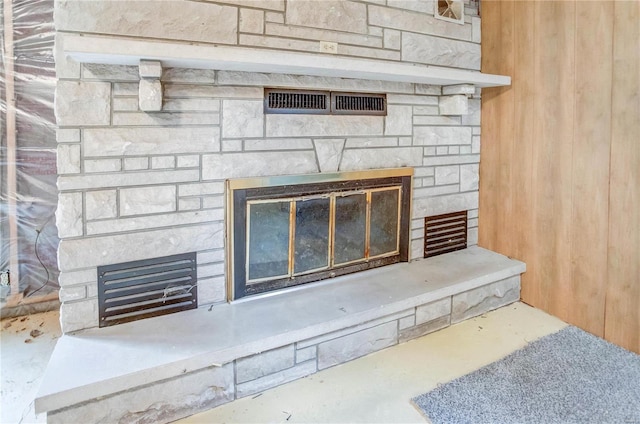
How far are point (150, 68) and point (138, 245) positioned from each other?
0.77 m

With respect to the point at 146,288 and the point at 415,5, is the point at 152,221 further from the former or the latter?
the point at 415,5

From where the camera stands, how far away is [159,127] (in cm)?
181

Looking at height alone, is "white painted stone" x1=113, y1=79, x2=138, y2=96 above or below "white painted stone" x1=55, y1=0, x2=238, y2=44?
below

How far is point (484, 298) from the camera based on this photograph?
248cm

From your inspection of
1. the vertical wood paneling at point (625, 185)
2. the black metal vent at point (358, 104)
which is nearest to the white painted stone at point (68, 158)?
the black metal vent at point (358, 104)

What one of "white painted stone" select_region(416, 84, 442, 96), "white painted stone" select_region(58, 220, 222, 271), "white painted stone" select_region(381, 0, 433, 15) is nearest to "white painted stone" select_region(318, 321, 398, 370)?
"white painted stone" select_region(58, 220, 222, 271)

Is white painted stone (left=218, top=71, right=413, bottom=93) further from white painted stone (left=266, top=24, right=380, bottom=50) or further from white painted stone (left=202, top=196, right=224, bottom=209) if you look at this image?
Answer: white painted stone (left=202, top=196, right=224, bottom=209)

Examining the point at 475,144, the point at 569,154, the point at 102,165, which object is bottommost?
the point at 102,165

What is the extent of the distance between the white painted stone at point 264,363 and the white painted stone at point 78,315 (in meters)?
0.68

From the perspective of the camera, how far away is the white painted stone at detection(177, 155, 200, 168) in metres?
1.86

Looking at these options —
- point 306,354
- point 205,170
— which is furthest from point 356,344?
point 205,170

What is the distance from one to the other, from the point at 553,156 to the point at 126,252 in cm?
238

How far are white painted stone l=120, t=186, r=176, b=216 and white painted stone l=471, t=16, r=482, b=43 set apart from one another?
2.18 m

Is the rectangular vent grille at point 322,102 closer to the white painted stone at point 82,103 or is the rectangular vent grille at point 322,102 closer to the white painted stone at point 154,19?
the white painted stone at point 154,19
